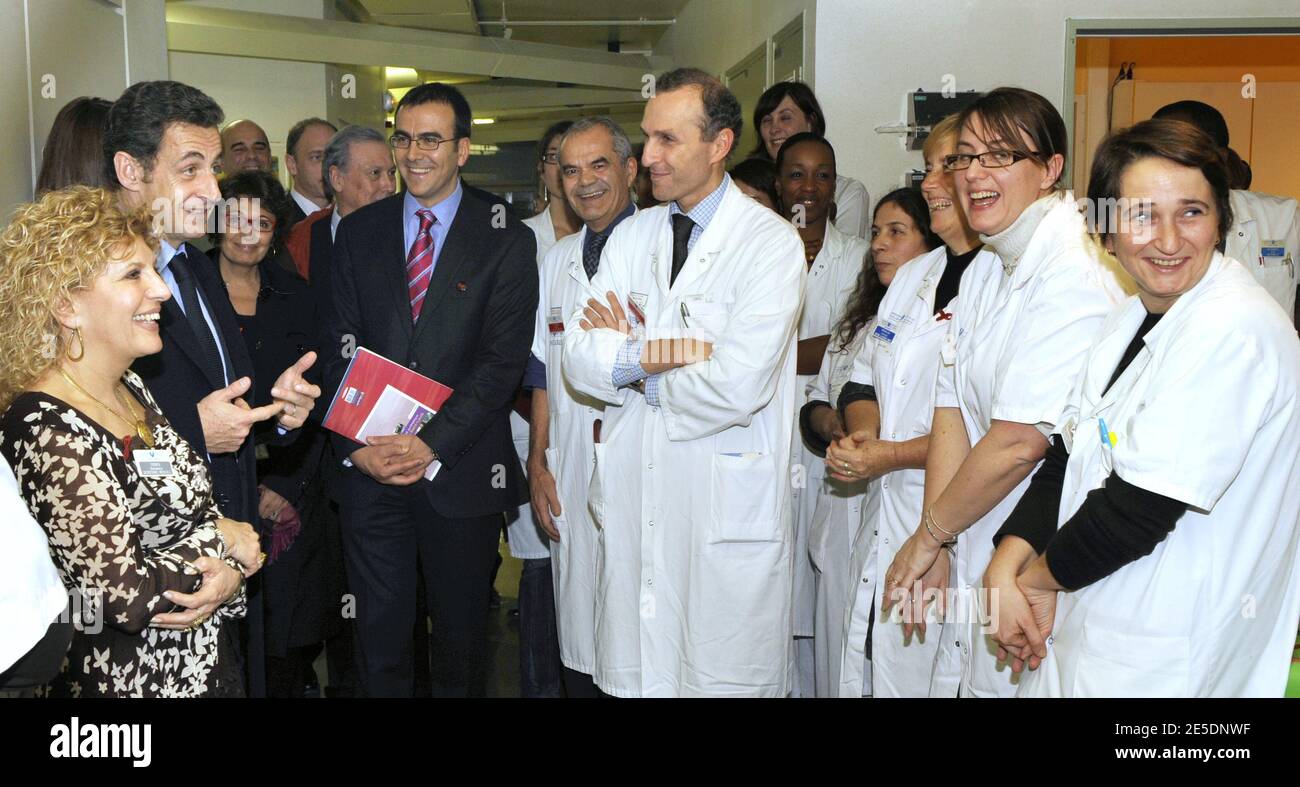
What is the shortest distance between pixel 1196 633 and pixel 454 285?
2187mm

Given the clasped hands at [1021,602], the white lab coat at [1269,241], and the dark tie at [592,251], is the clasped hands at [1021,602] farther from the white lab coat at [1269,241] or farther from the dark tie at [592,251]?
the white lab coat at [1269,241]

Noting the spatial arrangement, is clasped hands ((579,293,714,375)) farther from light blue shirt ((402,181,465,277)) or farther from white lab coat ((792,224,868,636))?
white lab coat ((792,224,868,636))

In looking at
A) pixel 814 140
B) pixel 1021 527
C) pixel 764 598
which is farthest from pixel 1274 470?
pixel 814 140

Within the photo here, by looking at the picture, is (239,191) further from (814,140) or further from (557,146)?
(814,140)

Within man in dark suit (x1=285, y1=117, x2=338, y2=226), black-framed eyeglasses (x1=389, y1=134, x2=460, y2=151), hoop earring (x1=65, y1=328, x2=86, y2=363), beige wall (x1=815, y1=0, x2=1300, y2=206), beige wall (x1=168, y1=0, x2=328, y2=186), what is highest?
beige wall (x1=168, y1=0, x2=328, y2=186)

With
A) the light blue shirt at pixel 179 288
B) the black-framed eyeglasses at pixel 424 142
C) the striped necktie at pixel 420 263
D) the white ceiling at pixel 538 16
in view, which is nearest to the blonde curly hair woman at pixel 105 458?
the light blue shirt at pixel 179 288

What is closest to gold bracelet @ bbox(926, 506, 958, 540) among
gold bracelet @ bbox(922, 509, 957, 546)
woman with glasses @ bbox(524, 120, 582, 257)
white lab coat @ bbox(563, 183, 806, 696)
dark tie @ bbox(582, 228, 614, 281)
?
gold bracelet @ bbox(922, 509, 957, 546)

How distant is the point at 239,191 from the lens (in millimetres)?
3650

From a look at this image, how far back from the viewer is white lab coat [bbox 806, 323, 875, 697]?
3.47 metres

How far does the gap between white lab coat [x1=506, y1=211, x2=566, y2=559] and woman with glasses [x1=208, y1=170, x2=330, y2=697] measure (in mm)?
674

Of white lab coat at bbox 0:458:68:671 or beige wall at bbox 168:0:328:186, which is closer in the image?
white lab coat at bbox 0:458:68:671

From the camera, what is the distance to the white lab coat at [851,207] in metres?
5.01

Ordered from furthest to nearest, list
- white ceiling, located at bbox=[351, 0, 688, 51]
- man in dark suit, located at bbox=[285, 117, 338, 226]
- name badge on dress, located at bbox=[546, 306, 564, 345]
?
1. white ceiling, located at bbox=[351, 0, 688, 51]
2. man in dark suit, located at bbox=[285, 117, 338, 226]
3. name badge on dress, located at bbox=[546, 306, 564, 345]

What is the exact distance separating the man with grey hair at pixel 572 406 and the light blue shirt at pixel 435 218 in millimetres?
428
